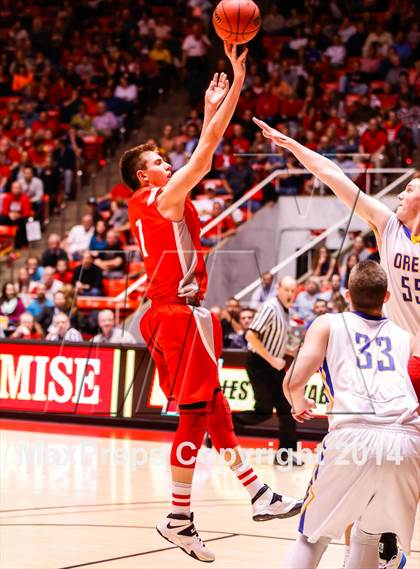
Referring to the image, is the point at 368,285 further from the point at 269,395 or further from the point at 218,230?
the point at 218,230

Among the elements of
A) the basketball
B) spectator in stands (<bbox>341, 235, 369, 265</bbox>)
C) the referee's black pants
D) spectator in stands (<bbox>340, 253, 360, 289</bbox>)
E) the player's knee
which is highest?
the basketball

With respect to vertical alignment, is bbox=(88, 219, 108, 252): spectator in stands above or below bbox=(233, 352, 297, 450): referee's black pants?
above

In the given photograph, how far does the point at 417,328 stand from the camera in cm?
561

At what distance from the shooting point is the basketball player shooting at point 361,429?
461 centimetres

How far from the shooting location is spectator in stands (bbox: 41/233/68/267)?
667 inches

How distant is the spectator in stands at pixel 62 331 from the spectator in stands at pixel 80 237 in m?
2.59

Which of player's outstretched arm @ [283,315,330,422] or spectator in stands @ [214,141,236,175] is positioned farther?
spectator in stands @ [214,141,236,175]

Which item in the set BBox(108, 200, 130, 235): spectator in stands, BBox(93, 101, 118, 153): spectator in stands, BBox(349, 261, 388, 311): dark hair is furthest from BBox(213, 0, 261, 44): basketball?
BBox(93, 101, 118, 153): spectator in stands

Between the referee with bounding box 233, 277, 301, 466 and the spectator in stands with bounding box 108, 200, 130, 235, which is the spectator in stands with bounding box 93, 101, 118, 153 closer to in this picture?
the spectator in stands with bounding box 108, 200, 130, 235

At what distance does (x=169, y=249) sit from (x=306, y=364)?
1486 millimetres

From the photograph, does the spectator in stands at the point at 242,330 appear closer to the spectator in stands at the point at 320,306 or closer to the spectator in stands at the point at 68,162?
the spectator in stands at the point at 320,306

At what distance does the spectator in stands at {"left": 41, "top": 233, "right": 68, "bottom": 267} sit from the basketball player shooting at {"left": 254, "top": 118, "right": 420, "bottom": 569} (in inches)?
449

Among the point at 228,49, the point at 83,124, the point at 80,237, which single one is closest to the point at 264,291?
the point at 80,237

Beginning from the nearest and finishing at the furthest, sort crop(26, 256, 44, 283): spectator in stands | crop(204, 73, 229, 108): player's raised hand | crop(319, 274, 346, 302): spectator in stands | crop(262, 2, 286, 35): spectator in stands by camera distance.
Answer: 1. crop(204, 73, 229, 108): player's raised hand
2. crop(319, 274, 346, 302): spectator in stands
3. crop(26, 256, 44, 283): spectator in stands
4. crop(262, 2, 286, 35): spectator in stands
